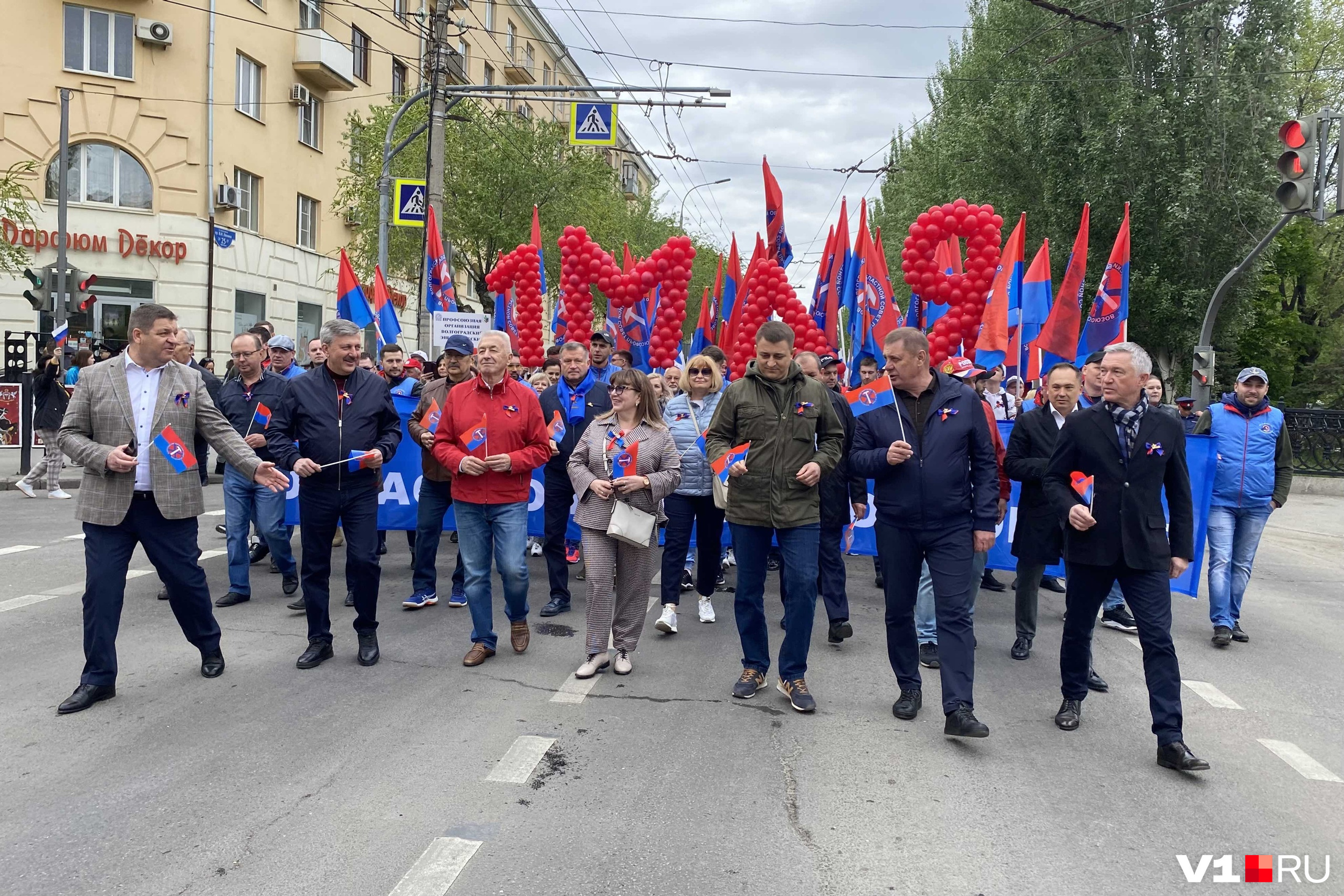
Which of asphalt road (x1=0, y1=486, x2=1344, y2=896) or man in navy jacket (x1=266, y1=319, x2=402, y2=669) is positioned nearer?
asphalt road (x1=0, y1=486, x2=1344, y2=896)

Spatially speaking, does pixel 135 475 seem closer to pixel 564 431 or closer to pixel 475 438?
pixel 475 438

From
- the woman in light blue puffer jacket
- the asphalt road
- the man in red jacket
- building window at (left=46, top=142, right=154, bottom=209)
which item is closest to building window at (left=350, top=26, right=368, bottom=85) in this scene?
building window at (left=46, top=142, right=154, bottom=209)

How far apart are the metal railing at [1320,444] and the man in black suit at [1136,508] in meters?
15.1

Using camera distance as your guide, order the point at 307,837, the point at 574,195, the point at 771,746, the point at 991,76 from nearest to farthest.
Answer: the point at 307,837 < the point at 771,746 < the point at 991,76 < the point at 574,195

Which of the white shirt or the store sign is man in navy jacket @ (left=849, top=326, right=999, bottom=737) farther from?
the store sign

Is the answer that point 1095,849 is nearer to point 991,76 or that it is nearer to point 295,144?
point 991,76

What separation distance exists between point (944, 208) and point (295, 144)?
23522 mm

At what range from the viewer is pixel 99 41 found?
24.1 metres

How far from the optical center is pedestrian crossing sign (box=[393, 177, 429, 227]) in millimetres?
16438

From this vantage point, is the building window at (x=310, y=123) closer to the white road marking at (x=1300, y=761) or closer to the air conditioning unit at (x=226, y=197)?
the air conditioning unit at (x=226, y=197)

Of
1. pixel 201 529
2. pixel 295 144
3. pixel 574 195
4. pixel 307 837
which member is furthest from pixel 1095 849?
pixel 295 144

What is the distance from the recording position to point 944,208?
11.4 metres

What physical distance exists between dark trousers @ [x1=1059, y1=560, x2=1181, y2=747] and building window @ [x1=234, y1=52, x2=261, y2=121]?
88.7ft

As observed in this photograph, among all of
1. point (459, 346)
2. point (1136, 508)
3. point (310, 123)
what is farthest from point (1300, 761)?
point (310, 123)
